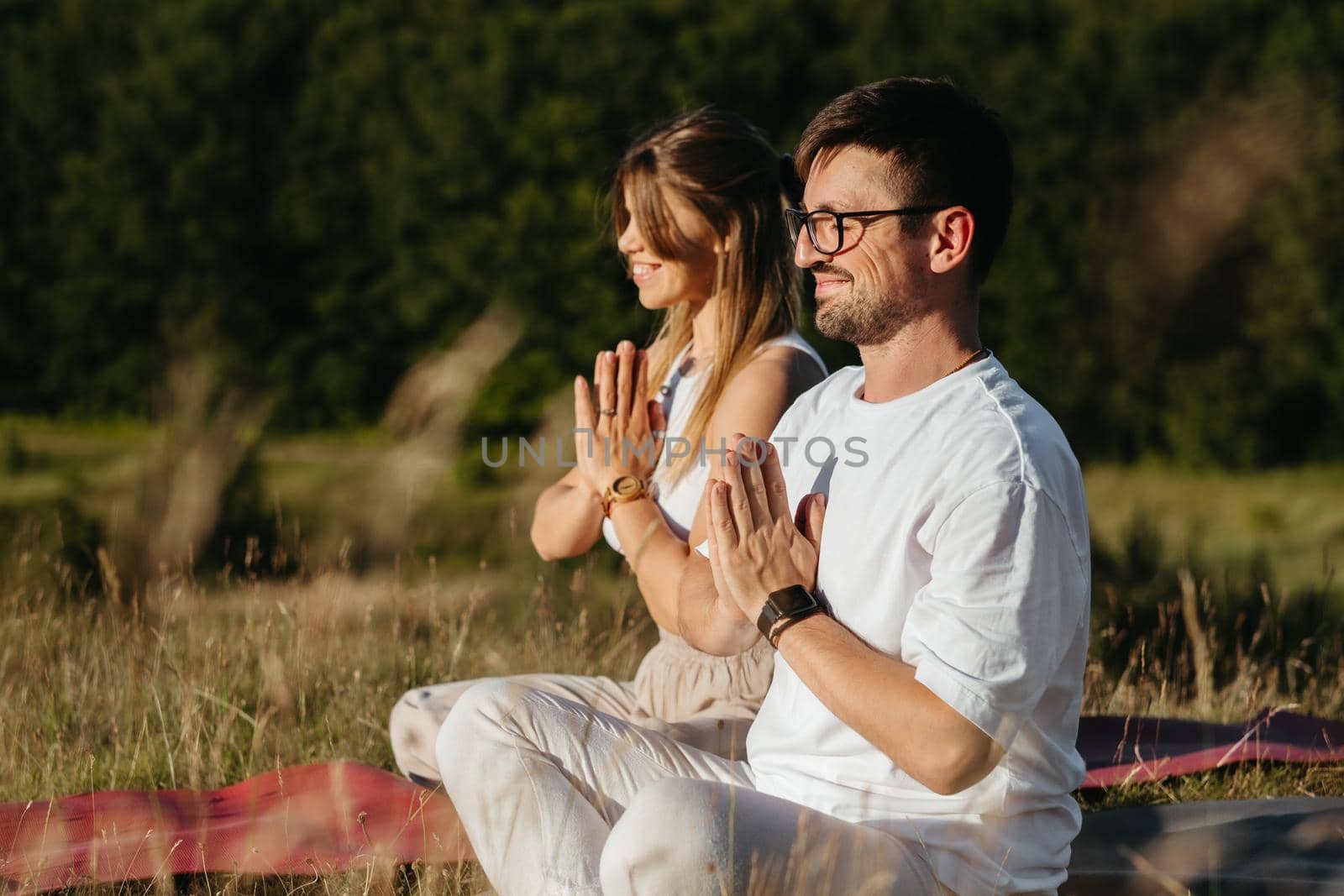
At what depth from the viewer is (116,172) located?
1518cm

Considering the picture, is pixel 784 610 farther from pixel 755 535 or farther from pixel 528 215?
pixel 528 215

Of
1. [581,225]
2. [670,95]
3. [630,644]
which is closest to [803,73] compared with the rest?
[670,95]

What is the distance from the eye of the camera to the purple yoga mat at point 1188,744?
3.48 m

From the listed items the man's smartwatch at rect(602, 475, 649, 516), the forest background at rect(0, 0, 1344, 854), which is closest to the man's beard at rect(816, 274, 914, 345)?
the man's smartwatch at rect(602, 475, 649, 516)

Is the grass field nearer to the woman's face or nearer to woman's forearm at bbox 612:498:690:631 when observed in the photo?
woman's forearm at bbox 612:498:690:631

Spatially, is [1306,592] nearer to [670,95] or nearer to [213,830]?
[213,830]

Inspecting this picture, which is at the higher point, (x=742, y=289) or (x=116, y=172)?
(x=116, y=172)

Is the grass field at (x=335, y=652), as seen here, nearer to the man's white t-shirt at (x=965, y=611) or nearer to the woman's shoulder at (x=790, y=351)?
the man's white t-shirt at (x=965, y=611)

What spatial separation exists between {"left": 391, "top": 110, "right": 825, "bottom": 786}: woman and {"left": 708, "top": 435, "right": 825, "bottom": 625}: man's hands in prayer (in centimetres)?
63

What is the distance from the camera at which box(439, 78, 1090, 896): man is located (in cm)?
183

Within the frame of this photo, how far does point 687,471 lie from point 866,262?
90cm

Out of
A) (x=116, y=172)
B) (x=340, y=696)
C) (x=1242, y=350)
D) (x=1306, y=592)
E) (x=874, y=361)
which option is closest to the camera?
(x=874, y=361)

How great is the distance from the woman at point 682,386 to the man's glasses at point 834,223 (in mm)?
634

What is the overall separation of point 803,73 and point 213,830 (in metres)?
12.6
